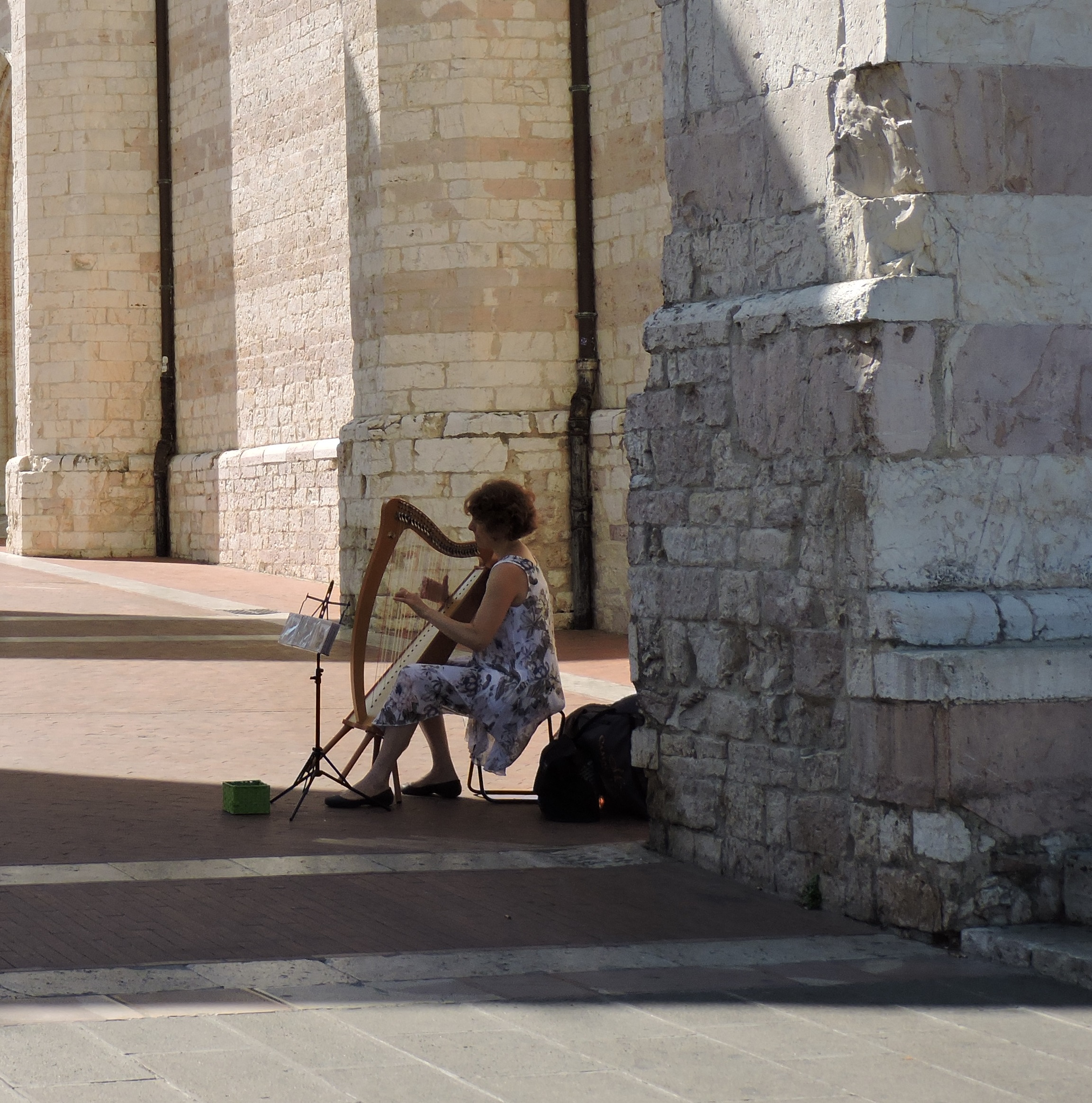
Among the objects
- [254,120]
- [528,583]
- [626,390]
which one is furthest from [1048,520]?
[254,120]

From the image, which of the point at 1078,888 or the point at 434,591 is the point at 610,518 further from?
the point at 1078,888

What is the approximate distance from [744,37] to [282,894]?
3.05 meters

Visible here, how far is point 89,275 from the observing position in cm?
2347

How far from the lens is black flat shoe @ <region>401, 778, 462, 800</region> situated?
7375 mm

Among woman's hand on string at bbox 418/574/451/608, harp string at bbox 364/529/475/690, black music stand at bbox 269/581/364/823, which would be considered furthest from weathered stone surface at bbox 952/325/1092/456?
black music stand at bbox 269/581/364/823

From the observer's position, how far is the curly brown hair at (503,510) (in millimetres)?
6941

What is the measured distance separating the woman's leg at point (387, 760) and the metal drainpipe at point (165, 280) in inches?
674

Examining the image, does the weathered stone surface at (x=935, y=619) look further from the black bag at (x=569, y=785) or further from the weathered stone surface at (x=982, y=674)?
the black bag at (x=569, y=785)

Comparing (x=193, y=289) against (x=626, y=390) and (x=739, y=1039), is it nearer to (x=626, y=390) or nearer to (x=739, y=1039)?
(x=626, y=390)

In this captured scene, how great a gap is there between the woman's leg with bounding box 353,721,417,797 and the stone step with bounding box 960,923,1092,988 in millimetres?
2795

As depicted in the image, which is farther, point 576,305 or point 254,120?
point 254,120

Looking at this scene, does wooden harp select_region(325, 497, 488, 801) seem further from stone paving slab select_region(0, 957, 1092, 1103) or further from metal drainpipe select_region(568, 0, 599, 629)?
metal drainpipe select_region(568, 0, 599, 629)

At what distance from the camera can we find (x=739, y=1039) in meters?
3.94

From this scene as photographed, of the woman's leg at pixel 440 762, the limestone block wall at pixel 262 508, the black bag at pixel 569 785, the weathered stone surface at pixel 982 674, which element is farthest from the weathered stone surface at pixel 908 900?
the limestone block wall at pixel 262 508
